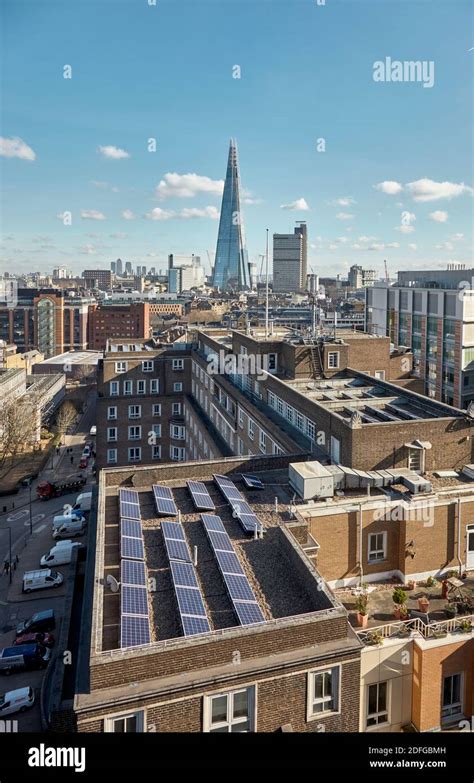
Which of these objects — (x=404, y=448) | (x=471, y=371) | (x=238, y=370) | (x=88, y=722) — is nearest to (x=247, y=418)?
(x=238, y=370)

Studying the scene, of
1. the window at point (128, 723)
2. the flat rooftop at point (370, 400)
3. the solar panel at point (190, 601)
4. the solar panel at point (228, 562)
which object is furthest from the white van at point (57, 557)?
the window at point (128, 723)

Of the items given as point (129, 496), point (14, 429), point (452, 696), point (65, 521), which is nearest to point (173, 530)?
point (129, 496)

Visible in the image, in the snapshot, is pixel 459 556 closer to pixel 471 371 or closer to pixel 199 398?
pixel 199 398

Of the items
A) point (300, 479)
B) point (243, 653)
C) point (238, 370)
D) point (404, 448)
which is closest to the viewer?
point (243, 653)

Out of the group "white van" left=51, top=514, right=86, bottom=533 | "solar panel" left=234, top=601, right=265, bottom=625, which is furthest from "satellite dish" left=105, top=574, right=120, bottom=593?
"white van" left=51, top=514, right=86, bottom=533

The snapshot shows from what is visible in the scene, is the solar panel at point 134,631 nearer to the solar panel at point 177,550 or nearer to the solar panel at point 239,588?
the solar panel at point 239,588

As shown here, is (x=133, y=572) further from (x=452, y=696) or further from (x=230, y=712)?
(x=452, y=696)

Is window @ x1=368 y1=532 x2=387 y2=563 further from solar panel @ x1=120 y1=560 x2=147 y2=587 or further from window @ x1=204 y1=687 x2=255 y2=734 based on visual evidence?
window @ x1=204 y1=687 x2=255 y2=734
